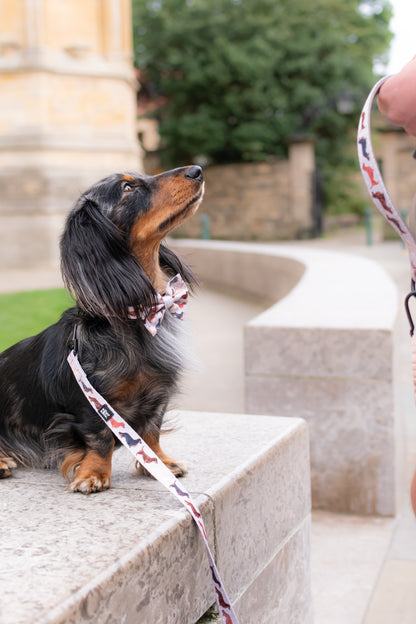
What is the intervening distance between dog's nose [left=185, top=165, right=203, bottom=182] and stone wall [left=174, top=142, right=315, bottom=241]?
26747 mm

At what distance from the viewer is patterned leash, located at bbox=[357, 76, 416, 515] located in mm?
1758

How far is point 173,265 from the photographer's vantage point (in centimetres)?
236

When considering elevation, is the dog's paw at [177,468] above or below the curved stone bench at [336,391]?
above

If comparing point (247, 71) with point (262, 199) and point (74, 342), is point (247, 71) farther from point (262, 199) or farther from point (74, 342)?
point (74, 342)

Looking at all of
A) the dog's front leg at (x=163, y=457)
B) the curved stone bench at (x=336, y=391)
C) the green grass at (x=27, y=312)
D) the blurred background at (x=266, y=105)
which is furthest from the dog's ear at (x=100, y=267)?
the blurred background at (x=266, y=105)

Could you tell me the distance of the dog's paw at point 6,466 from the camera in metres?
2.33

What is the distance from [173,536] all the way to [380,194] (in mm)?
1028

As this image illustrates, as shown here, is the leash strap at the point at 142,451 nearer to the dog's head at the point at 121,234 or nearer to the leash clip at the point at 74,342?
the leash clip at the point at 74,342

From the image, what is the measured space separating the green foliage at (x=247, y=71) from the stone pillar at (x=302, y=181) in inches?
31.3

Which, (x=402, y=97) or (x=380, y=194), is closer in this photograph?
(x=402, y=97)

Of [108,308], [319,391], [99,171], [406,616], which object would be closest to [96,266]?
[108,308]

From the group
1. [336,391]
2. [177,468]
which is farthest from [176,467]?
[336,391]

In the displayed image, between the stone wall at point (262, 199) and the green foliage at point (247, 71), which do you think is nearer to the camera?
the stone wall at point (262, 199)

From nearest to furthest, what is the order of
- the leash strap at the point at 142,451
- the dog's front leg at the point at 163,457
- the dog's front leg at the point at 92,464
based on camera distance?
the leash strap at the point at 142,451 < the dog's front leg at the point at 92,464 < the dog's front leg at the point at 163,457
